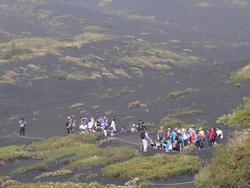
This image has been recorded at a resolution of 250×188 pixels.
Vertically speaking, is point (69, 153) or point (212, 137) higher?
point (212, 137)

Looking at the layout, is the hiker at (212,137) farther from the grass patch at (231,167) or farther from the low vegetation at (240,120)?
the grass patch at (231,167)

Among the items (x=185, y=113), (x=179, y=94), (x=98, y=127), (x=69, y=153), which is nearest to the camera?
(x=69, y=153)

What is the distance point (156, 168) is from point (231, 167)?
10593 mm

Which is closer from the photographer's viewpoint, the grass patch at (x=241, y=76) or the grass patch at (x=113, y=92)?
the grass patch at (x=241, y=76)

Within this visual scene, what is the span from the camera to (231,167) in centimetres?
2102

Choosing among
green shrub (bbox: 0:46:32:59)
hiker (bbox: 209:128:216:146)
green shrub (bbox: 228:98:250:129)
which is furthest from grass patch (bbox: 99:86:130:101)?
hiker (bbox: 209:128:216:146)

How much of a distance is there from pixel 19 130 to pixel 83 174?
29797 millimetres

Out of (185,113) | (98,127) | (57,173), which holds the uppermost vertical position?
(185,113)

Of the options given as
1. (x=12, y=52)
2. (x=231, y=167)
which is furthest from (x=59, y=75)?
(x=231, y=167)

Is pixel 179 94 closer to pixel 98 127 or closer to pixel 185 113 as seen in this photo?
pixel 185 113

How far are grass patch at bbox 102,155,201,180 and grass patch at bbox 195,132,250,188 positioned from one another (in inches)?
262

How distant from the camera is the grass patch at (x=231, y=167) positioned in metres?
20.3

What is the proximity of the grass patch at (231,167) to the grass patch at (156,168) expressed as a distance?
21.8 ft

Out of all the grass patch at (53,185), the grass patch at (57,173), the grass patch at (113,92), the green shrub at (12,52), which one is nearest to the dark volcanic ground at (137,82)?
the grass patch at (113,92)
